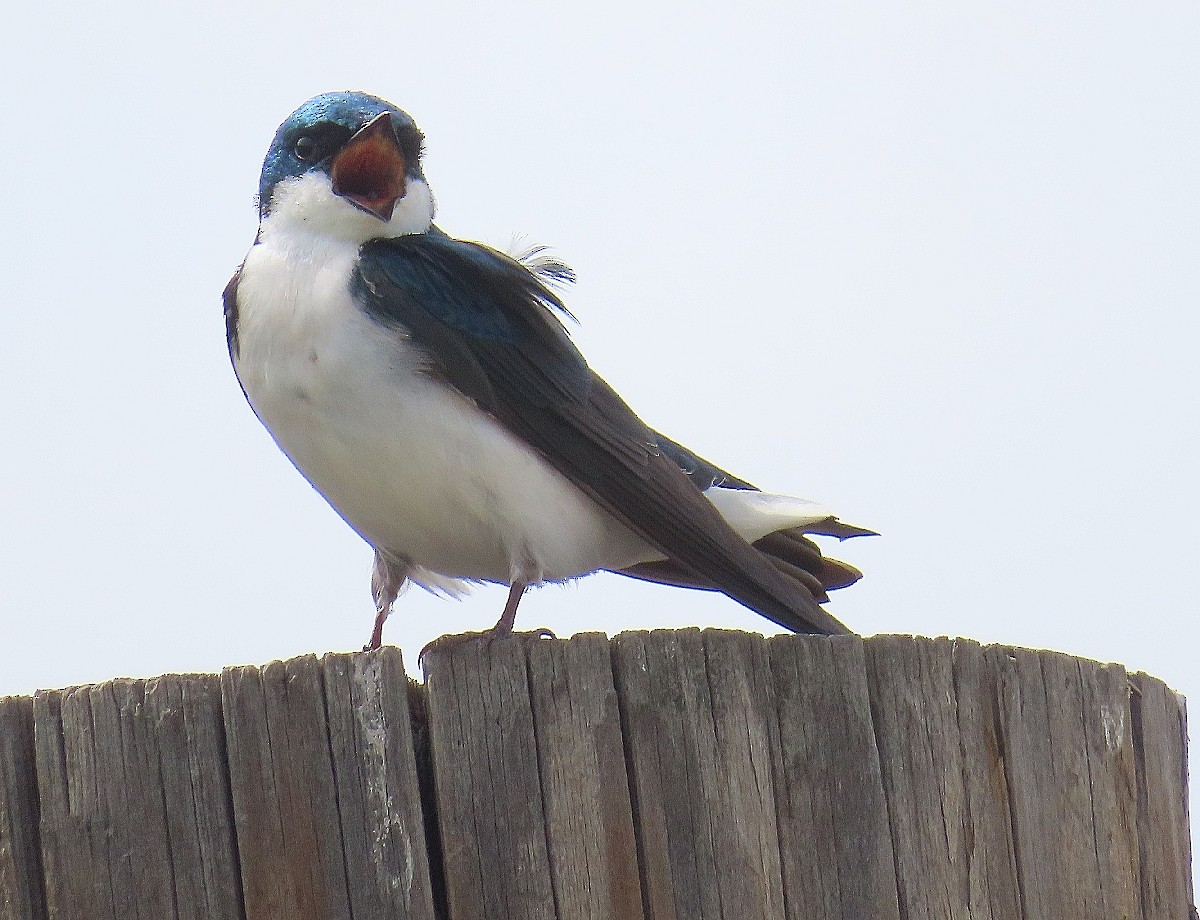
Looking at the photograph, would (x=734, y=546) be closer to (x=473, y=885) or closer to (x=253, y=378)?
(x=253, y=378)

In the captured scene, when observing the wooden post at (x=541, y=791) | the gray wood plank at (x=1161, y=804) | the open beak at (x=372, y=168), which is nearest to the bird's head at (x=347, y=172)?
the open beak at (x=372, y=168)

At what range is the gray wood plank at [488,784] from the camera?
88.0 inches

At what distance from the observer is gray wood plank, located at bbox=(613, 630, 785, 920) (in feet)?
7.48

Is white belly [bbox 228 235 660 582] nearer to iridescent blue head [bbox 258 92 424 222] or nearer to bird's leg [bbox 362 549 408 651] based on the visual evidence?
iridescent blue head [bbox 258 92 424 222]

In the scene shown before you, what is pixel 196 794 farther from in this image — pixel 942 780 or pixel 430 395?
pixel 430 395

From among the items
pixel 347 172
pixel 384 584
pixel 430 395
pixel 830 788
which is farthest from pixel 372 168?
pixel 830 788

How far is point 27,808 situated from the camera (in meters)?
2.30

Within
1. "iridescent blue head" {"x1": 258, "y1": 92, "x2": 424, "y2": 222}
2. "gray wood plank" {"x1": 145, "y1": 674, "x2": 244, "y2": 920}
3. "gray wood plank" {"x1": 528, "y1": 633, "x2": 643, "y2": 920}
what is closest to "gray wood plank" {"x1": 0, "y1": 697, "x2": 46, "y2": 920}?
"gray wood plank" {"x1": 145, "y1": 674, "x2": 244, "y2": 920}

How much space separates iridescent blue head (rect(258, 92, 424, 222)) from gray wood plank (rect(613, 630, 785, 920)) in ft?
5.78

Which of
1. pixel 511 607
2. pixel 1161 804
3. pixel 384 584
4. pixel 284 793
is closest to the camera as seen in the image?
pixel 284 793

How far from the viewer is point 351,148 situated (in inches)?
149

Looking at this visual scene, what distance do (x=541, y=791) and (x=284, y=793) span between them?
381 mm

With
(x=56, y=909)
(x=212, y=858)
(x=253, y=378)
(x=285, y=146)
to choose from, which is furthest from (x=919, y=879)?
(x=285, y=146)

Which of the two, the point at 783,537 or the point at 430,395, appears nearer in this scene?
the point at 430,395
